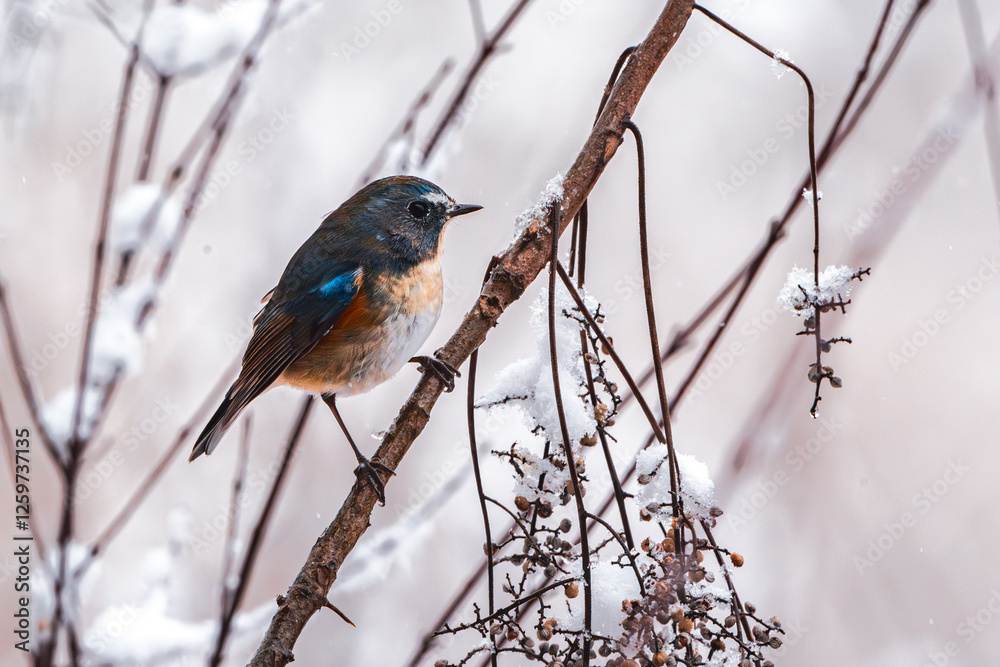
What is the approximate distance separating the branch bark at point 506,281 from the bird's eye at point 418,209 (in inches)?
32.8

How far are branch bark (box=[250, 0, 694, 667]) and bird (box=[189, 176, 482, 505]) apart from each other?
56 centimetres

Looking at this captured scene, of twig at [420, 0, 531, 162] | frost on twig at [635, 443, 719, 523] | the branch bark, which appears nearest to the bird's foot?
the branch bark

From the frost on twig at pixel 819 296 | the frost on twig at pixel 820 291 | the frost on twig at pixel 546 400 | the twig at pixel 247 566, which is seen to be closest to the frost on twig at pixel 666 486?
the frost on twig at pixel 546 400

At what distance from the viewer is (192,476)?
4156mm

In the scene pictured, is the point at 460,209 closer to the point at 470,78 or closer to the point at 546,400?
the point at 470,78

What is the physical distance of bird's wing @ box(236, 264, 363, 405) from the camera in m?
2.20

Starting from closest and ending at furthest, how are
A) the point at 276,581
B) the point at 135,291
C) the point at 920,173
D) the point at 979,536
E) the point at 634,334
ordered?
the point at 135,291, the point at 920,173, the point at 979,536, the point at 276,581, the point at 634,334

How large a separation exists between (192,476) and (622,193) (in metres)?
2.76

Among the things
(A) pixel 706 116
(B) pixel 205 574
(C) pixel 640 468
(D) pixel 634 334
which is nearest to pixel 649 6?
(A) pixel 706 116

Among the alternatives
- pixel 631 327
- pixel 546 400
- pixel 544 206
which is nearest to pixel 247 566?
pixel 546 400

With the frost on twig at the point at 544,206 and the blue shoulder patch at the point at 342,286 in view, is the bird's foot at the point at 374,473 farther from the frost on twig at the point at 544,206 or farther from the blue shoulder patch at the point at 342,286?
the blue shoulder patch at the point at 342,286

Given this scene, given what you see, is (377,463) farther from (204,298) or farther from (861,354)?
(861,354)

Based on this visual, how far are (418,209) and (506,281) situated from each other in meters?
0.90

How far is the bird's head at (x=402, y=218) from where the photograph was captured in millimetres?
2324
